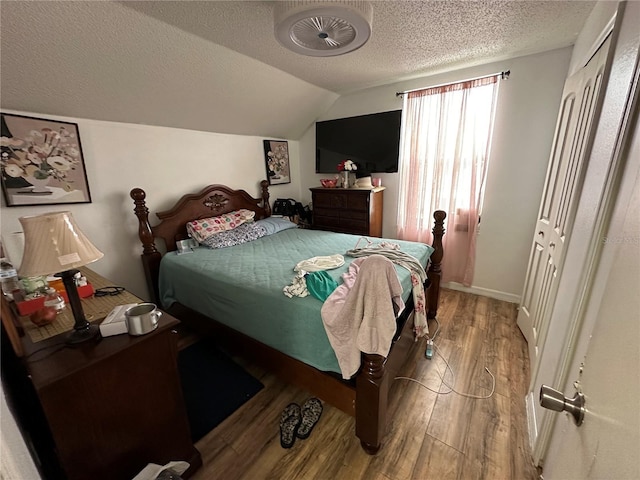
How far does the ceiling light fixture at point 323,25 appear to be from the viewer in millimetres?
1231

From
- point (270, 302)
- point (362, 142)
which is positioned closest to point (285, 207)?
point (362, 142)

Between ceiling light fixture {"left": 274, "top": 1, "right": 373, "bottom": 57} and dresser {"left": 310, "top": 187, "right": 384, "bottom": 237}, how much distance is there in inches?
67.7

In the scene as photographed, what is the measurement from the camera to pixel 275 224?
10.6 ft

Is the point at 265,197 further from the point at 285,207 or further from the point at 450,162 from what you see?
the point at 450,162

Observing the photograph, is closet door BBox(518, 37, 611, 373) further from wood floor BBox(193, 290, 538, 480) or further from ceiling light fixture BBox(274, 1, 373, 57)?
ceiling light fixture BBox(274, 1, 373, 57)

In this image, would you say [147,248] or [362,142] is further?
[362,142]

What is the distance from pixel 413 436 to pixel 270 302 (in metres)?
1.10

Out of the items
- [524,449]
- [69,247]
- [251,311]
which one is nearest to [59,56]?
[69,247]

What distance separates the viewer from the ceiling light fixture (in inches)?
48.5

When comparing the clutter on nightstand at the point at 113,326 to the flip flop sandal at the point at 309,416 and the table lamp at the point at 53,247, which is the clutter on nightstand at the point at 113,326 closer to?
the table lamp at the point at 53,247

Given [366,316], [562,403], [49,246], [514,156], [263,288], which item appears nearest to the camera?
[562,403]

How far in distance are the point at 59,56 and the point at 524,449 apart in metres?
3.55

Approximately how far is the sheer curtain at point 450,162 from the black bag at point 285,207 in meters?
1.49

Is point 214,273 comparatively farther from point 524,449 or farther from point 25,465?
point 524,449
